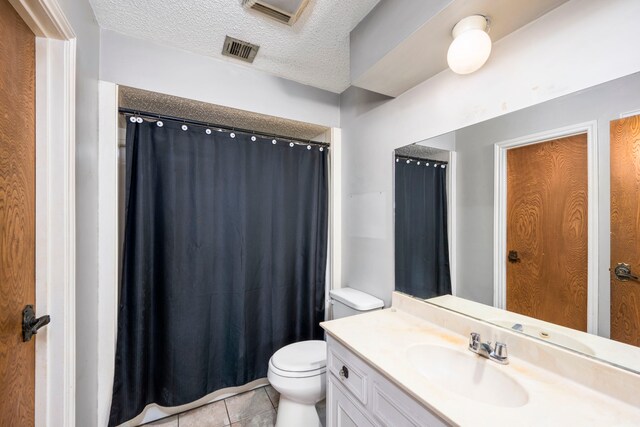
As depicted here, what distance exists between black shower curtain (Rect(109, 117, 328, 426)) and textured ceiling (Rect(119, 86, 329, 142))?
7.2 inches

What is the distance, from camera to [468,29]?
0.96m

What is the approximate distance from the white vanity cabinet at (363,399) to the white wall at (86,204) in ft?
3.56

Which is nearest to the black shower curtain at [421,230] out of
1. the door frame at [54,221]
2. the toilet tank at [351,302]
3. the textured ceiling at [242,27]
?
the toilet tank at [351,302]

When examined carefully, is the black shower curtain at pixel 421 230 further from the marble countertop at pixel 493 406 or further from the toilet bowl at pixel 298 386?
the toilet bowl at pixel 298 386

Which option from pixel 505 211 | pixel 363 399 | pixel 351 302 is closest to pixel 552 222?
pixel 505 211

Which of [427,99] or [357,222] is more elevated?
[427,99]

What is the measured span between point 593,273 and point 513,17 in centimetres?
95

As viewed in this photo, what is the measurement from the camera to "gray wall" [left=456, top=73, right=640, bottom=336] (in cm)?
79

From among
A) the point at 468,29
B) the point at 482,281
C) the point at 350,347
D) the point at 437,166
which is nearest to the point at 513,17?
the point at 468,29

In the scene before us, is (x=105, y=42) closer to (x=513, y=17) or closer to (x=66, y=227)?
(x=66, y=227)

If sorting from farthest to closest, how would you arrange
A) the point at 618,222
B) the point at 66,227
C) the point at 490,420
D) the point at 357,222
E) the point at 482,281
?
the point at 357,222, the point at 482,281, the point at 66,227, the point at 618,222, the point at 490,420

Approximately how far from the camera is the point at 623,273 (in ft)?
2.49

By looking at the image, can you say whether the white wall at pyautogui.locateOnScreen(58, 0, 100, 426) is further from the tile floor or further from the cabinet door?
the cabinet door

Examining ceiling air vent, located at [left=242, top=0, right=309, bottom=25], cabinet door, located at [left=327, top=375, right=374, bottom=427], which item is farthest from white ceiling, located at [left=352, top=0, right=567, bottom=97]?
cabinet door, located at [left=327, top=375, right=374, bottom=427]
